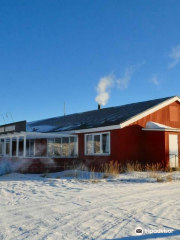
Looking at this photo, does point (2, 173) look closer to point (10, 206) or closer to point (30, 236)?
point (10, 206)

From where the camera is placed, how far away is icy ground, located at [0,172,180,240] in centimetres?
509

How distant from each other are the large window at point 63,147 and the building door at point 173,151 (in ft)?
22.2

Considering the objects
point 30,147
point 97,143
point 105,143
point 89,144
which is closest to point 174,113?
point 105,143

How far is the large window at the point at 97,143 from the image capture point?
18.3m

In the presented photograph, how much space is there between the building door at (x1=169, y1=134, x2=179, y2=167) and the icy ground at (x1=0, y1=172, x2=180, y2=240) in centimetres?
861

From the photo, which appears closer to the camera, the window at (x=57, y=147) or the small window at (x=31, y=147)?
the window at (x=57, y=147)

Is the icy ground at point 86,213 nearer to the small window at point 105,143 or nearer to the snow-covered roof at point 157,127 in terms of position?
the small window at point 105,143

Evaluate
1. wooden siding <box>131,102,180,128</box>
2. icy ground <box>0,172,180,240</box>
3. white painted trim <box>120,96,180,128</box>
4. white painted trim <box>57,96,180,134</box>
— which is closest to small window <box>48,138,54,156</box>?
white painted trim <box>57,96,180,134</box>

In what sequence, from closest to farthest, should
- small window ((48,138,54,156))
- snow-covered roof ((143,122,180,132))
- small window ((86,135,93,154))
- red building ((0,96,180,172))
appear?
red building ((0,96,180,172)) → snow-covered roof ((143,122,180,132)) → small window ((86,135,93,154)) → small window ((48,138,54,156))

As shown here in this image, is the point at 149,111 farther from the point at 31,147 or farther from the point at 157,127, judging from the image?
the point at 31,147

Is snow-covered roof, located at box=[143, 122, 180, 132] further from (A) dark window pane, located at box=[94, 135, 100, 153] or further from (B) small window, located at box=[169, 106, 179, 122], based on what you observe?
(A) dark window pane, located at box=[94, 135, 100, 153]

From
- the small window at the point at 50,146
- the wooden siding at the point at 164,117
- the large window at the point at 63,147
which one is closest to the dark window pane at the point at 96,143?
the large window at the point at 63,147

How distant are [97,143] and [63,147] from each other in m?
3.52
